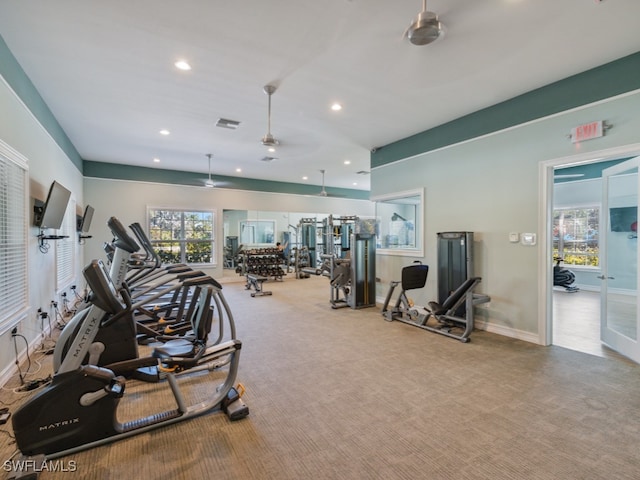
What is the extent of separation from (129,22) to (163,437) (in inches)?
127

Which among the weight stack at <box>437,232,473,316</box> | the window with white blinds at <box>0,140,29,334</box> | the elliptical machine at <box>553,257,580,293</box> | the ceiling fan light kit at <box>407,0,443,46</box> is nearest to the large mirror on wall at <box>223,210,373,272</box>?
the weight stack at <box>437,232,473,316</box>

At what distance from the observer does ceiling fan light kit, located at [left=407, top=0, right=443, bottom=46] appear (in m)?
2.00

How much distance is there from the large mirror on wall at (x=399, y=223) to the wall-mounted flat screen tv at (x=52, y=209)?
504cm

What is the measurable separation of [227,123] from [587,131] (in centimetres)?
471

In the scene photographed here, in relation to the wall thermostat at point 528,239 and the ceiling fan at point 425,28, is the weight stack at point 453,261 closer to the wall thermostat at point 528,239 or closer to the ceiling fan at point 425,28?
the wall thermostat at point 528,239

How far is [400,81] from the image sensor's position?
3508 mm

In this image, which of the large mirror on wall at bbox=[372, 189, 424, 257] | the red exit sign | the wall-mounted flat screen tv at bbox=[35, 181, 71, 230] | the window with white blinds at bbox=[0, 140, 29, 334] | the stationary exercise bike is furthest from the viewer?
the large mirror on wall at bbox=[372, 189, 424, 257]

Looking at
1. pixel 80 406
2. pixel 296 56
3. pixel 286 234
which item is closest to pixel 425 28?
pixel 296 56

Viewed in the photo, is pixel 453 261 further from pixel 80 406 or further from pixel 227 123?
pixel 80 406

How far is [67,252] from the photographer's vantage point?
17.4 ft

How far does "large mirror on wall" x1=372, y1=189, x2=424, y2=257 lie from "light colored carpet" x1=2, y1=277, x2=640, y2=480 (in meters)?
2.32

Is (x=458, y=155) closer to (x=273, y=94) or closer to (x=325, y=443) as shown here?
(x=273, y=94)

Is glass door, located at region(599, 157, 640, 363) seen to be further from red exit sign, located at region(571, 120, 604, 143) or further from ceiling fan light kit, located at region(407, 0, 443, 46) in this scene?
ceiling fan light kit, located at region(407, 0, 443, 46)

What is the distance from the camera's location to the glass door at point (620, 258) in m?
3.33
